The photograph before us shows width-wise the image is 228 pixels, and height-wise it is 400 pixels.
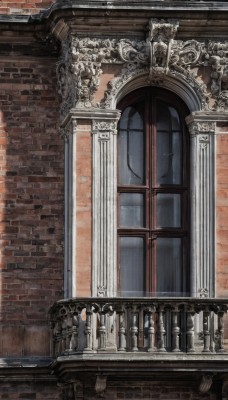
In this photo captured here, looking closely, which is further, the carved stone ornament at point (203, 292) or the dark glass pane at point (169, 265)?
the dark glass pane at point (169, 265)

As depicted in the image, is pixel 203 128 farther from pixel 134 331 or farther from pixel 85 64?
pixel 134 331

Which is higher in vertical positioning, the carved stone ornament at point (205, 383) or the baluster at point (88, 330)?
the baluster at point (88, 330)

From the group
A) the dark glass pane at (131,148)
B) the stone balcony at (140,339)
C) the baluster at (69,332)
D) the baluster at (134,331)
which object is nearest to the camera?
the stone balcony at (140,339)

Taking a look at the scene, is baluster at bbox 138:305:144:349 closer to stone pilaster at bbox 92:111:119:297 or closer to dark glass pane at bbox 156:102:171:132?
stone pilaster at bbox 92:111:119:297

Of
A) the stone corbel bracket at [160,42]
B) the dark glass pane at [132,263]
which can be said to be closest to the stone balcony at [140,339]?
the dark glass pane at [132,263]

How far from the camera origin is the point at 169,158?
101 feet

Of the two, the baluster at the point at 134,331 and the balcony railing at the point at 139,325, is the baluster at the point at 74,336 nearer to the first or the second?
the balcony railing at the point at 139,325

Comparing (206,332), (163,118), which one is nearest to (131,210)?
(163,118)

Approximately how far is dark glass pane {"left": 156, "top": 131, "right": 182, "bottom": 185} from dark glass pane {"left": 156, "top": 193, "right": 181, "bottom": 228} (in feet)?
0.65

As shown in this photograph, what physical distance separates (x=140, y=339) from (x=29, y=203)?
2594 millimetres

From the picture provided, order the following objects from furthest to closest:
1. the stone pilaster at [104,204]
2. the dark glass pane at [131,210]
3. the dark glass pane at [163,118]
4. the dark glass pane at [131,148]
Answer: the dark glass pane at [163,118], the dark glass pane at [131,148], the dark glass pane at [131,210], the stone pilaster at [104,204]

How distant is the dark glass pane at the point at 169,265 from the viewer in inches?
1195

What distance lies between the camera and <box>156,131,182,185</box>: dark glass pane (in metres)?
30.6

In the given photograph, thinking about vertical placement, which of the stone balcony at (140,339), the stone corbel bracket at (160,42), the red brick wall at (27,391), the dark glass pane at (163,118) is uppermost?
the stone corbel bracket at (160,42)
